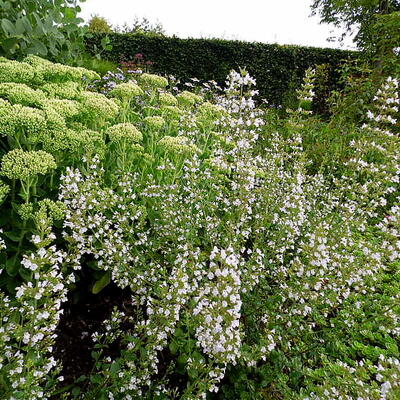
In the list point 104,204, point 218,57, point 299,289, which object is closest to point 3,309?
point 104,204

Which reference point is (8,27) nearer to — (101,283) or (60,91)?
(60,91)

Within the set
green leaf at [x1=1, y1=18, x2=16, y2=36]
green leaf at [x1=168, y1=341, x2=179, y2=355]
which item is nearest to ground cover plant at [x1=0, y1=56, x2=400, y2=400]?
green leaf at [x1=168, y1=341, x2=179, y2=355]

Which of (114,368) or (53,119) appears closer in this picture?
(114,368)

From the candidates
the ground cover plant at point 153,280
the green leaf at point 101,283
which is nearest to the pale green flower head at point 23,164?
the ground cover plant at point 153,280

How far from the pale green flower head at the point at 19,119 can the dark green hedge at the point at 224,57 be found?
420 inches

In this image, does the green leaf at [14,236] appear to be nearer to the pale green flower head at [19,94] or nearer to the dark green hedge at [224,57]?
the pale green flower head at [19,94]

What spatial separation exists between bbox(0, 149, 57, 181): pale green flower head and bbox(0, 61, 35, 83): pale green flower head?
0.74 meters

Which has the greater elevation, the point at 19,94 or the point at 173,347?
the point at 19,94

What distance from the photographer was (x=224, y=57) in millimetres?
13391

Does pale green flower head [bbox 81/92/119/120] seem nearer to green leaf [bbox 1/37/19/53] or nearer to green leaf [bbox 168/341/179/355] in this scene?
green leaf [bbox 1/37/19/53]

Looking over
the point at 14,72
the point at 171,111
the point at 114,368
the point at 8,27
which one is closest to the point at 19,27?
the point at 8,27

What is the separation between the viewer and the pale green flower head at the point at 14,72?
2.37 metres

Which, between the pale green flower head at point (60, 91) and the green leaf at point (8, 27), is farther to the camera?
the green leaf at point (8, 27)

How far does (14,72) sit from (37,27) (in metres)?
0.89
